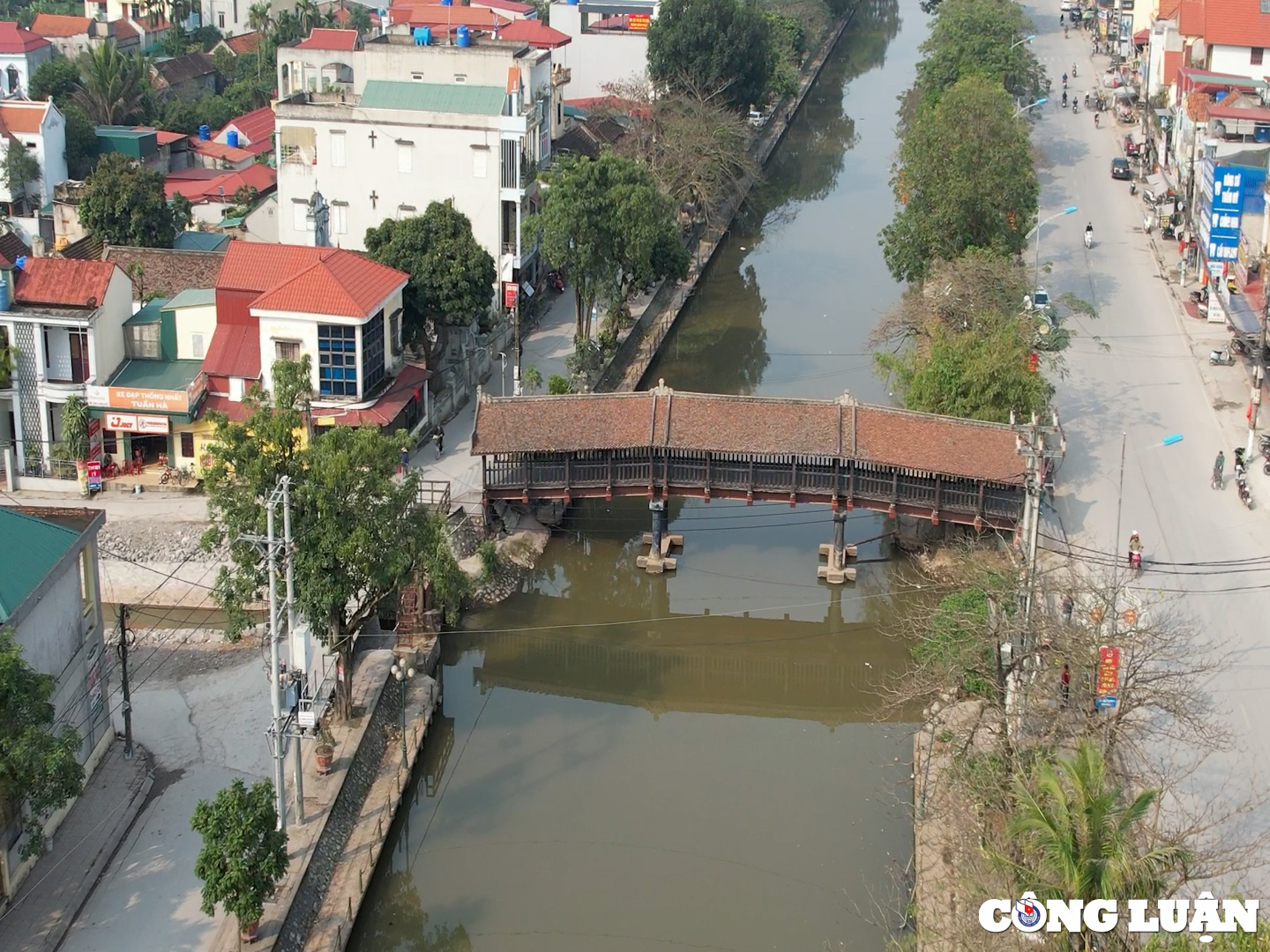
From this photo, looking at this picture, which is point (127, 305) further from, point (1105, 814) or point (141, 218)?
point (1105, 814)

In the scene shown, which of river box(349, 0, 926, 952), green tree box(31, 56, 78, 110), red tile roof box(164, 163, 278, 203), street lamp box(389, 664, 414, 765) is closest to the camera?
river box(349, 0, 926, 952)

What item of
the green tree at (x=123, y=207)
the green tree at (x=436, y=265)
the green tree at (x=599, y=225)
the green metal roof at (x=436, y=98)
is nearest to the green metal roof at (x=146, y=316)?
the green tree at (x=436, y=265)

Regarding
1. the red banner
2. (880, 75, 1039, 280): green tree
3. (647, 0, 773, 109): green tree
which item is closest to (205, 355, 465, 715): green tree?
the red banner

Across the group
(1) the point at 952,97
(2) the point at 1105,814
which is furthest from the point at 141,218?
(2) the point at 1105,814

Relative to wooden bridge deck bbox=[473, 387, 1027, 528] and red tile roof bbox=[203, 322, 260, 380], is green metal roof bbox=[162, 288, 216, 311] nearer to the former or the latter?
red tile roof bbox=[203, 322, 260, 380]

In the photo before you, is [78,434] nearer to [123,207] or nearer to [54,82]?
[123,207]

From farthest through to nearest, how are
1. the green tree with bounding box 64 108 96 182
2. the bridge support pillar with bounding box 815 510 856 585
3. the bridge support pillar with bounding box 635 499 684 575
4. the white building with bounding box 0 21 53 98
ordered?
1. the white building with bounding box 0 21 53 98
2. the green tree with bounding box 64 108 96 182
3. the bridge support pillar with bounding box 635 499 684 575
4. the bridge support pillar with bounding box 815 510 856 585

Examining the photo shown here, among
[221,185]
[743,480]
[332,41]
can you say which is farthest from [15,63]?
[743,480]
